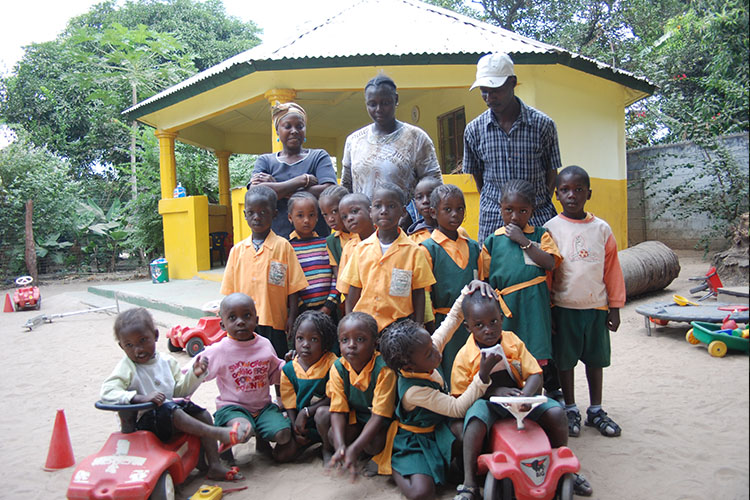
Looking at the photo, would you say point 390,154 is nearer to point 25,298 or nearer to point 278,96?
point 278,96

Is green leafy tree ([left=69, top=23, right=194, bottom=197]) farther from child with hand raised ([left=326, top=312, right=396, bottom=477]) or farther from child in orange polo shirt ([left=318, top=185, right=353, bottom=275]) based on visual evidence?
child with hand raised ([left=326, top=312, right=396, bottom=477])

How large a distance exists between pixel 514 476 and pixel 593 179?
23.8 feet

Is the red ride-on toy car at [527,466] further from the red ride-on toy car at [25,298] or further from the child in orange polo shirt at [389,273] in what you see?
the red ride-on toy car at [25,298]

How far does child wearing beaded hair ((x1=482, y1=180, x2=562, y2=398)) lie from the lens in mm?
2736

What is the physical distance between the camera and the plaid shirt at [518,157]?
10.0 feet

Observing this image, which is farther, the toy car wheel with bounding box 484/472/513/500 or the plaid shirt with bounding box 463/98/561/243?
the plaid shirt with bounding box 463/98/561/243

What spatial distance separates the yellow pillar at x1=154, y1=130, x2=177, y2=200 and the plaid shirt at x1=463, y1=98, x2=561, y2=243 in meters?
9.04

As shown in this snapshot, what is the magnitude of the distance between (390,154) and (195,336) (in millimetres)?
3443

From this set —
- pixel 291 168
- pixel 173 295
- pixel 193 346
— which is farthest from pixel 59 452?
pixel 173 295

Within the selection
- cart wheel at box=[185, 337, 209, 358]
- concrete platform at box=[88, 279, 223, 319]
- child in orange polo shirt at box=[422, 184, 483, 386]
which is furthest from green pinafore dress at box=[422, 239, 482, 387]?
concrete platform at box=[88, 279, 223, 319]

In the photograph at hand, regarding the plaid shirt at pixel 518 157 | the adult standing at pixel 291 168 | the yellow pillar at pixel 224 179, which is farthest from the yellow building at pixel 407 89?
the plaid shirt at pixel 518 157

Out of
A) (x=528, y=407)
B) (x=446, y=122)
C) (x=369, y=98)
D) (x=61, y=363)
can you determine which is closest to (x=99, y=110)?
(x=446, y=122)

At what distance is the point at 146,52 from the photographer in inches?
651

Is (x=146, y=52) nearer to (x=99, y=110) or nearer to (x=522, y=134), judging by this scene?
(x=99, y=110)
